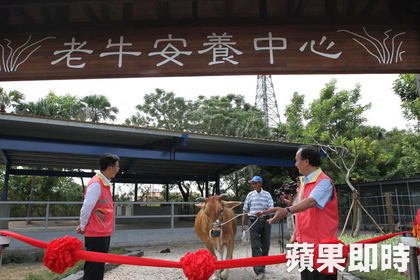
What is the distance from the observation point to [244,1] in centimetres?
406

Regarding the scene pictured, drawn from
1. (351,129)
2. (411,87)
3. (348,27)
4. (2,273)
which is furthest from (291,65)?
(351,129)

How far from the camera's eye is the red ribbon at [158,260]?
277cm

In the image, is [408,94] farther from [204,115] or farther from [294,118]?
[204,115]

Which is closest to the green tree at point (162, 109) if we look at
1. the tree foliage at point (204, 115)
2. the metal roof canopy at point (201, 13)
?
the tree foliage at point (204, 115)

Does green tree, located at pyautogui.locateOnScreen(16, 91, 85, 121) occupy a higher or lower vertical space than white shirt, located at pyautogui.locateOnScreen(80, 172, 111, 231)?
higher

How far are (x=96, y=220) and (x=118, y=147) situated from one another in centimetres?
876

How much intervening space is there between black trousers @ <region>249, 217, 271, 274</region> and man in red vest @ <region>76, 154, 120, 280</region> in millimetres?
3456

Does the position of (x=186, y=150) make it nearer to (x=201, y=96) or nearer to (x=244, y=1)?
(x=244, y=1)

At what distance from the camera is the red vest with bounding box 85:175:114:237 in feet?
13.1

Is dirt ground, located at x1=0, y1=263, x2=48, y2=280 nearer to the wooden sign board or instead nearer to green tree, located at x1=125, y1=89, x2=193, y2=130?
the wooden sign board

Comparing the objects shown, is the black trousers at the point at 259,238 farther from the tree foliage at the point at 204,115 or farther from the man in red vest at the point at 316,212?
the tree foliage at the point at 204,115

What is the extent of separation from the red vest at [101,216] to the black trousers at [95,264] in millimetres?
56

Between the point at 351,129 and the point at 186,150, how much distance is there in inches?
434

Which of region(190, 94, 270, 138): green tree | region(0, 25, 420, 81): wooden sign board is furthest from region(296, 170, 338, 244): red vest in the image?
region(190, 94, 270, 138): green tree
